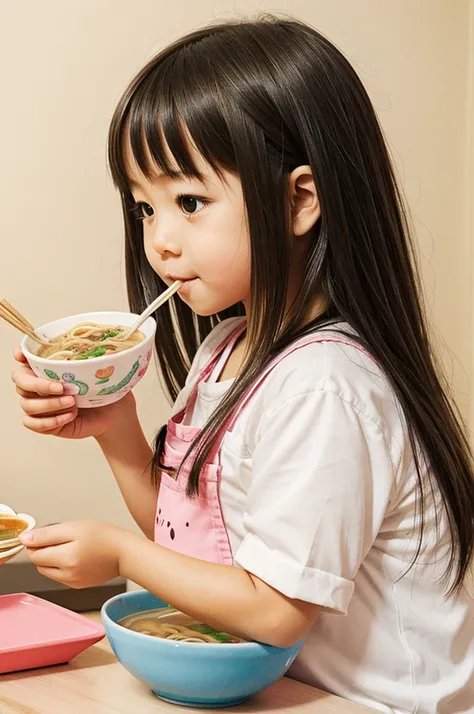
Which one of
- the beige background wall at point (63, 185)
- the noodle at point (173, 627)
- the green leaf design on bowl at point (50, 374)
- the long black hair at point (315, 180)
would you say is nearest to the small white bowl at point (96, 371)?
the green leaf design on bowl at point (50, 374)

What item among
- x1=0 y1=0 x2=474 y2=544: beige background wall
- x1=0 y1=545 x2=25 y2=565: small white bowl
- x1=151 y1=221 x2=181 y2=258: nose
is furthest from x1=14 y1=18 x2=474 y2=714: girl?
x1=0 y1=0 x2=474 y2=544: beige background wall

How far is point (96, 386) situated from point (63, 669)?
0.96 feet

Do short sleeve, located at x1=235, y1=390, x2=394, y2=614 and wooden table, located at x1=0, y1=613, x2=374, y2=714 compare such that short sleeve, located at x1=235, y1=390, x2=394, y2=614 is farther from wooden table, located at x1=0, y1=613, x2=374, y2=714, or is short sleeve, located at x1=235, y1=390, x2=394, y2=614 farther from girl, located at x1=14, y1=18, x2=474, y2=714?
wooden table, located at x1=0, y1=613, x2=374, y2=714

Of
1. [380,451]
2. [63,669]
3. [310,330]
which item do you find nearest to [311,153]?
[310,330]

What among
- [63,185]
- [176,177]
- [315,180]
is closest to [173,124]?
[176,177]

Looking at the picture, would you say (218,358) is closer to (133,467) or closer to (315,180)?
(133,467)

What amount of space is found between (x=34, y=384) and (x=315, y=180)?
1.23ft

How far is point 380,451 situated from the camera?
903 mm

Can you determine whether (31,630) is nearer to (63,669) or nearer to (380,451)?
(63,669)

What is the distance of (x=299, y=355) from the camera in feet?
3.13

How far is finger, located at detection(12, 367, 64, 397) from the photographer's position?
1.00 m

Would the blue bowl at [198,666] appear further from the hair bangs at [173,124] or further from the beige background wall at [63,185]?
the beige background wall at [63,185]

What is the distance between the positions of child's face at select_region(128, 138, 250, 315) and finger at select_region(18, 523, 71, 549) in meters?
0.29

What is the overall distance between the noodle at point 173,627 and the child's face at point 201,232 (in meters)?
0.34
